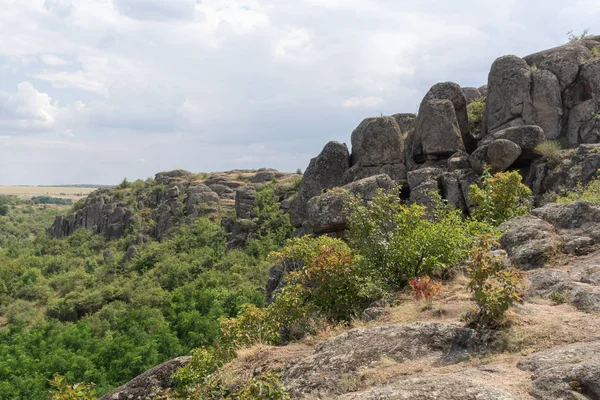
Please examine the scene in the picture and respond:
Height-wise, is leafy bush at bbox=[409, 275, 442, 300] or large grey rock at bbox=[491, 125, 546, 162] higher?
large grey rock at bbox=[491, 125, 546, 162]

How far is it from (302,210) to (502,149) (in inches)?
360

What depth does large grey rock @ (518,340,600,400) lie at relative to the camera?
4.91 m

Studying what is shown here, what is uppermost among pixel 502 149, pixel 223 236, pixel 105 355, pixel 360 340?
pixel 502 149

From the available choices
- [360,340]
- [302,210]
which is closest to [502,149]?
[302,210]

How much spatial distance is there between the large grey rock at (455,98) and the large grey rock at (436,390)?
66.0ft

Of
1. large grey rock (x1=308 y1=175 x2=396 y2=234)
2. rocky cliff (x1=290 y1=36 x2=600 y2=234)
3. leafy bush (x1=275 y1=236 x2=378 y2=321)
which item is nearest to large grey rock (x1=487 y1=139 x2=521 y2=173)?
rocky cliff (x1=290 y1=36 x2=600 y2=234)

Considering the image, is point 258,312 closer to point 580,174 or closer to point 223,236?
point 580,174

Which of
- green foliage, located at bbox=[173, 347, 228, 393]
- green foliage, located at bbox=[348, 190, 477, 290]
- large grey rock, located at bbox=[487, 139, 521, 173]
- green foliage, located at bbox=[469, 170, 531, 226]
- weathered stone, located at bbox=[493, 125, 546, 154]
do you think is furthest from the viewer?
weathered stone, located at bbox=[493, 125, 546, 154]

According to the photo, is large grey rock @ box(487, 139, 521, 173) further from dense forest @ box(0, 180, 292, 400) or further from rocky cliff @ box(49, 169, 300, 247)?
rocky cliff @ box(49, 169, 300, 247)

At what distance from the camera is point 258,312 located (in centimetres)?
1100

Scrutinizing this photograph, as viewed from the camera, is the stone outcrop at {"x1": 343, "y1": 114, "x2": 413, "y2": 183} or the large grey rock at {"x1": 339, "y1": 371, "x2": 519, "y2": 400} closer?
the large grey rock at {"x1": 339, "y1": 371, "x2": 519, "y2": 400}

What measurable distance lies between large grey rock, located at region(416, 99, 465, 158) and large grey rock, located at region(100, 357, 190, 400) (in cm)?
1644

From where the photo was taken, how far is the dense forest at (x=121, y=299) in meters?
29.0

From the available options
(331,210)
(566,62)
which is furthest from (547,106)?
(331,210)
